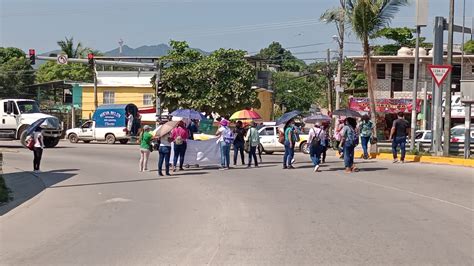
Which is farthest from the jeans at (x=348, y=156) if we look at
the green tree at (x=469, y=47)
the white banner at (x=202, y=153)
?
the green tree at (x=469, y=47)

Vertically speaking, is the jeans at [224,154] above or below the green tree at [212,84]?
below

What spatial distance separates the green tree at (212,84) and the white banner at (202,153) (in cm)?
2119

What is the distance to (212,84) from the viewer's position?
4247cm

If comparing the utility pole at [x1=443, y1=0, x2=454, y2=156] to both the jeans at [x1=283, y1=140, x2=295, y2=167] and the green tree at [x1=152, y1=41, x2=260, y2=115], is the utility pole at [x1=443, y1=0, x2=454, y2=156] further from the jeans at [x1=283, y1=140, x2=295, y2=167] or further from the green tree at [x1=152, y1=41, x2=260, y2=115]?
the green tree at [x1=152, y1=41, x2=260, y2=115]

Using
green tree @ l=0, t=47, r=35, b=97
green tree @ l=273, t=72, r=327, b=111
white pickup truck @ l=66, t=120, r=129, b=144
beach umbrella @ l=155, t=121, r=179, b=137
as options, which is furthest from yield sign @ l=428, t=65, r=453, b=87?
green tree @ l=273, t=72, r=327, b=111

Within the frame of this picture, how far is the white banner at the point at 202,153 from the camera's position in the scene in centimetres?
2052

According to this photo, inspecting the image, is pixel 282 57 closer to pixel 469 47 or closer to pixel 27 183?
pixel 469 47

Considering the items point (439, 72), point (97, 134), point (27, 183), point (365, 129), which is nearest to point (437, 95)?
point (439, 72)

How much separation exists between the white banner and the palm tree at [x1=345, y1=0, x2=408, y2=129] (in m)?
7.93

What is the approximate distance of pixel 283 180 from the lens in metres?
16.6

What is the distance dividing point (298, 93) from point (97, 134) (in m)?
43.2

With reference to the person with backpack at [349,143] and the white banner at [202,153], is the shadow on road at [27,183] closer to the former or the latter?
the white banner at [202,153]

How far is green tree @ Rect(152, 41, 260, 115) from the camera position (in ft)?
138

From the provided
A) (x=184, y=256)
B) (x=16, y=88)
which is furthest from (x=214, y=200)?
(x=16, y=88)
